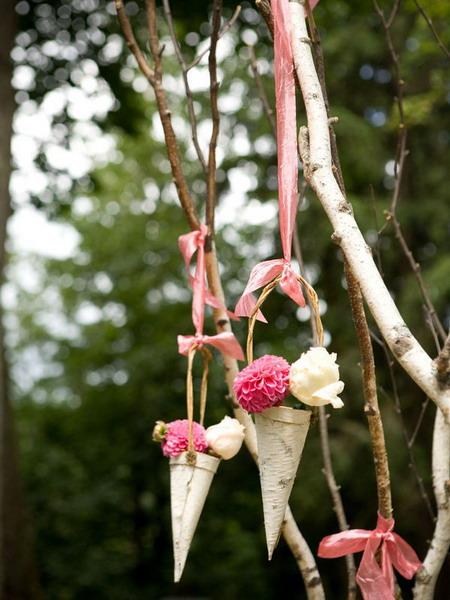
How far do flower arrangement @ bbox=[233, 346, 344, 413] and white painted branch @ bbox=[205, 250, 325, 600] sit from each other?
0.40 meters

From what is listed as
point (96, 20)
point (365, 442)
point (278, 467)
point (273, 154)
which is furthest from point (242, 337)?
point (278, 467)

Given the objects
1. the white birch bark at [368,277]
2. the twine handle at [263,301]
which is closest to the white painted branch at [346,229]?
the white birch bark at [368,277]

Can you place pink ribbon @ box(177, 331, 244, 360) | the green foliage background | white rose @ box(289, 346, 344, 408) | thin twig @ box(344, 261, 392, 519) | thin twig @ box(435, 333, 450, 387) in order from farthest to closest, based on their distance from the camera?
the green foliage background, pink ribbon @ box(177, 331, 244, 360), thin twig @ box(344, 261, 392, 519), white rose @ box(289, 346, 344, 408), thin twig @ box(435, 333, 450, 387)

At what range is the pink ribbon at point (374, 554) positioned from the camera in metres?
A: 1.36

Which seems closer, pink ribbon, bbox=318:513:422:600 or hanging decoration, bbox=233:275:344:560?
hanging decoration, bbox=233:275:344:560

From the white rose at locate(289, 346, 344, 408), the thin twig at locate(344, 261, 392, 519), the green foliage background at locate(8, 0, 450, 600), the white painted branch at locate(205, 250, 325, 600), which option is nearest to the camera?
the white rose at locate(289, 346, 344, 408)

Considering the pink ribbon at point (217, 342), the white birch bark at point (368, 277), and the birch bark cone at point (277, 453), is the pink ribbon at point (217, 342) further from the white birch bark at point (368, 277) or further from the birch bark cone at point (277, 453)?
the white birch bark at point (368, 277)

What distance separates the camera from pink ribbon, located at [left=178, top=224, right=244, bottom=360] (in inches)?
56.0

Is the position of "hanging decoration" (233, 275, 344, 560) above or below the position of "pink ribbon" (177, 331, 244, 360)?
below

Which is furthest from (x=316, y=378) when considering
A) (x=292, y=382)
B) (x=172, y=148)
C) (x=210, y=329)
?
(x=210, y=329)

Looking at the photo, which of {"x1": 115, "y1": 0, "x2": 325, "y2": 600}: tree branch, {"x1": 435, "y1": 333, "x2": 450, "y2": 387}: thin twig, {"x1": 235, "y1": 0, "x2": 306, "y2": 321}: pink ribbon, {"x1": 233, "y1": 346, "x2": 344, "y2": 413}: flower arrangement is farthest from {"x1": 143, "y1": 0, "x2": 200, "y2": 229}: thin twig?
{"x1": 435, "y1": 333, "x2": 450, "y2": 387}: thin twig

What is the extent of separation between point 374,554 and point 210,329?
483cm

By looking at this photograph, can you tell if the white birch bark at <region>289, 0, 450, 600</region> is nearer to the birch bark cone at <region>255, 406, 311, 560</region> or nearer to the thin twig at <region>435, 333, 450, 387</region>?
the thin twig at <region>435, 333, 450, 387</region>

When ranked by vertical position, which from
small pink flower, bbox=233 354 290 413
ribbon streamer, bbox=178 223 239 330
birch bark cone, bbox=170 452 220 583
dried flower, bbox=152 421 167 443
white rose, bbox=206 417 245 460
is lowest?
birch bark cone, bbox=170 452 220 583
